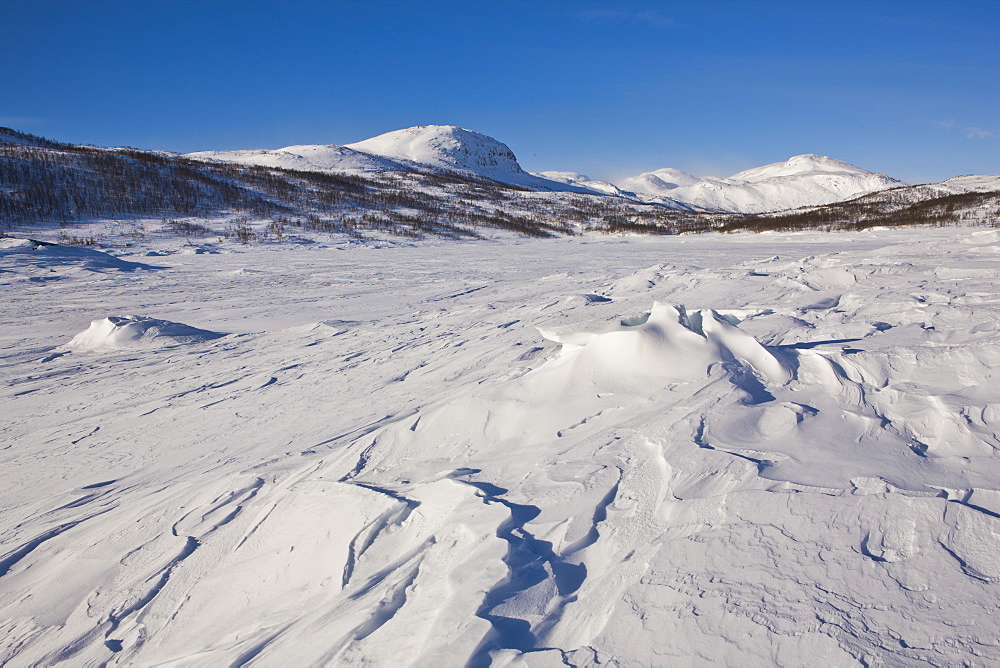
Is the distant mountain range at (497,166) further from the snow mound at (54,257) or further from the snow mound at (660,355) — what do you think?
the snow mound at (660,355)

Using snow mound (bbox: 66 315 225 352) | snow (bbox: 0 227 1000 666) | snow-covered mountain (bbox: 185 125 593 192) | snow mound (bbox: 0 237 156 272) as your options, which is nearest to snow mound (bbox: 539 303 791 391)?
snow (bbox: 0 227 1000 666)

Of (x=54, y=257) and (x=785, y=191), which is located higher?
(x=785, y=191)

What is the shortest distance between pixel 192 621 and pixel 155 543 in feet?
2.29

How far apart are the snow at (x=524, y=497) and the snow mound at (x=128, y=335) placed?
10 cm

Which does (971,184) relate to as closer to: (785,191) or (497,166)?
(497,166)

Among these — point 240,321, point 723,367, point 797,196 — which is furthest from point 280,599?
point 797,196

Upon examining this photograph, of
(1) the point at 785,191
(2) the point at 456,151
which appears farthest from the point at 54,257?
(1) the point at 785,191

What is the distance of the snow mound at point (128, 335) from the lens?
5.64 meters

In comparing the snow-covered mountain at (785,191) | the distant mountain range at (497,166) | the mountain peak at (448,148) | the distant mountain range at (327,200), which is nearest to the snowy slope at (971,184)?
the distant mountain range at (327,200)

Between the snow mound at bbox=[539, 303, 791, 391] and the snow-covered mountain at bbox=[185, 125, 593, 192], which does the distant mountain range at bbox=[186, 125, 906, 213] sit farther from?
the snow mound at bbox=[539, 303, 791, 391]

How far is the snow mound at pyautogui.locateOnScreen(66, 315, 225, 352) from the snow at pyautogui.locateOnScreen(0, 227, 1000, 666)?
98 mm

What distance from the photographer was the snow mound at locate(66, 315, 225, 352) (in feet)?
18.5

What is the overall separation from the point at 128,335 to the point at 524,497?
18.5 ft

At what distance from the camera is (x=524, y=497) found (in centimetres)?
237
